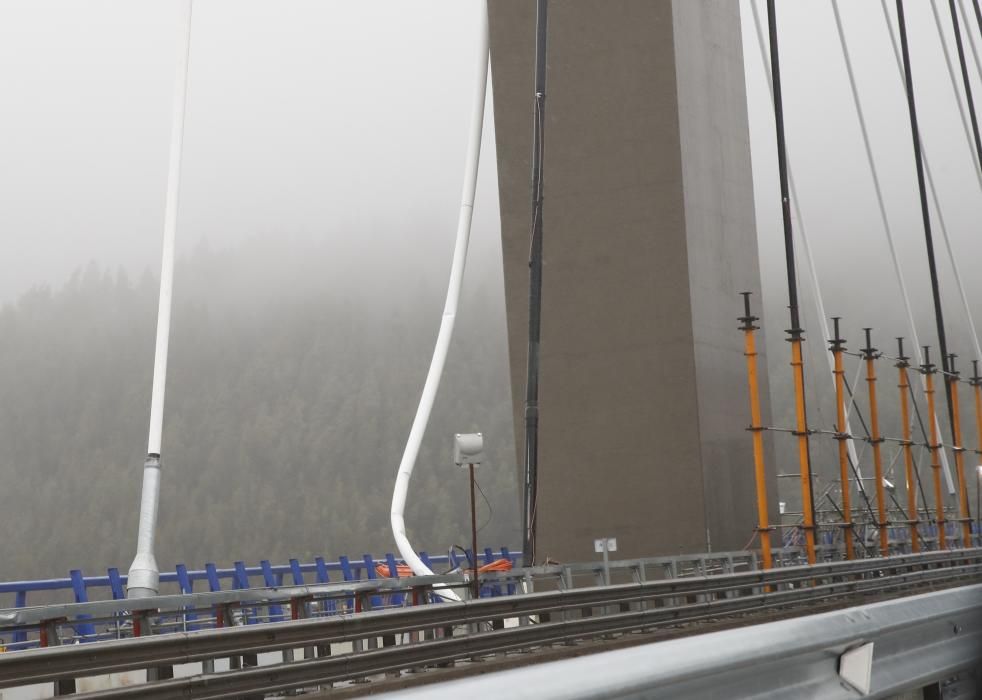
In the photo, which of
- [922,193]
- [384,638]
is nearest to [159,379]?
[384,638]

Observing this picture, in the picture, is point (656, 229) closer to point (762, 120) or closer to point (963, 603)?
point (963, 603)

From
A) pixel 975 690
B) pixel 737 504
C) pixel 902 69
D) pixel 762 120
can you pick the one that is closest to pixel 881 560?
pixel 737 504

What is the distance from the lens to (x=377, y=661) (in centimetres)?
1178

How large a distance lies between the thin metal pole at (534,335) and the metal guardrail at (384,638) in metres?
1.48

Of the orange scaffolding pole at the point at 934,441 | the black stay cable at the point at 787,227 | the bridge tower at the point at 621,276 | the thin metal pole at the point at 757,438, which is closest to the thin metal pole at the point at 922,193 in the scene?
the orange scaffolding pole at the point at 934,441

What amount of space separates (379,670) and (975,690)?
22.3 ft

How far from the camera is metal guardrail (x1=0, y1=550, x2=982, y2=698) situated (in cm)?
888

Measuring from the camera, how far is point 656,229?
2878cm

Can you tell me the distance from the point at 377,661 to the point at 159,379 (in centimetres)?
847

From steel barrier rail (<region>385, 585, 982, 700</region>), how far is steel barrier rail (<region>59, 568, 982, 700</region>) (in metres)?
0.31

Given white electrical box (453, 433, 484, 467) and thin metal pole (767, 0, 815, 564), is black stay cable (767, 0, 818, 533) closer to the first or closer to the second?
thin metal pole (767, 0, 815, 564)

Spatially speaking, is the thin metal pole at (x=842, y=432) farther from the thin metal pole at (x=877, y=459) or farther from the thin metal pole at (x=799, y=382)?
A: the thin metal pole at (x=799, y=382)

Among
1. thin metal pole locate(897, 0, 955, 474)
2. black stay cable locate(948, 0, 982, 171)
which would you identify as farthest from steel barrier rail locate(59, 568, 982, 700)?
black stay cable locate(948, 0, 982, 171)

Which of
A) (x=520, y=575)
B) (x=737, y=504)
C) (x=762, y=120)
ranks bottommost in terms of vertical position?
(x=520, y=575)
